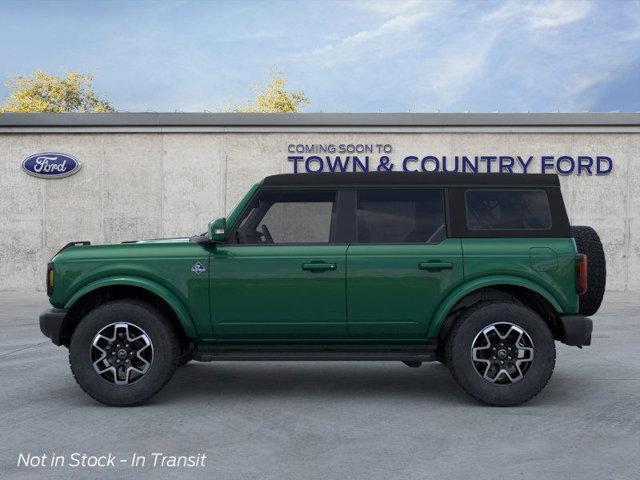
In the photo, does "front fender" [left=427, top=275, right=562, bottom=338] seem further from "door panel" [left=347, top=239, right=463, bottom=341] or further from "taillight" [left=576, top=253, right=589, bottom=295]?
"taillight" [left=576, top=253, right=589, bottom=295]

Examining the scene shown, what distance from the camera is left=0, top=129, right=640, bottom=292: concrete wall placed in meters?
18.6

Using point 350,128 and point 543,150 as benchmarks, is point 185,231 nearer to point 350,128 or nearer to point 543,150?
→ point 350,128

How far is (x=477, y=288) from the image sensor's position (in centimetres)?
612

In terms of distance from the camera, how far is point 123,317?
6.05 m

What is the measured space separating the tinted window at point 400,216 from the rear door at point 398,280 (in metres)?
0.01

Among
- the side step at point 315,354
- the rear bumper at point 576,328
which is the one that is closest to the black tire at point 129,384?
the side step at point 315,354

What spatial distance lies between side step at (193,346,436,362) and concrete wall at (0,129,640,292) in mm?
12579

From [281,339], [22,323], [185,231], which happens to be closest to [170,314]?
[281,339]

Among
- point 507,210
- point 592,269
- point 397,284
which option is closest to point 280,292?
point 397,284

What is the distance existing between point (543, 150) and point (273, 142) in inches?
254

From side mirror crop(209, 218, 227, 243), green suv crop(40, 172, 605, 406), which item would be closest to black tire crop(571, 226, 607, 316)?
green suv crop(40, 172, 605, 406)

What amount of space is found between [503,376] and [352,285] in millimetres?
1364

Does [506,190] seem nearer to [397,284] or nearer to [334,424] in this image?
[397,284]

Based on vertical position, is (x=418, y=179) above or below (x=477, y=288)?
above
